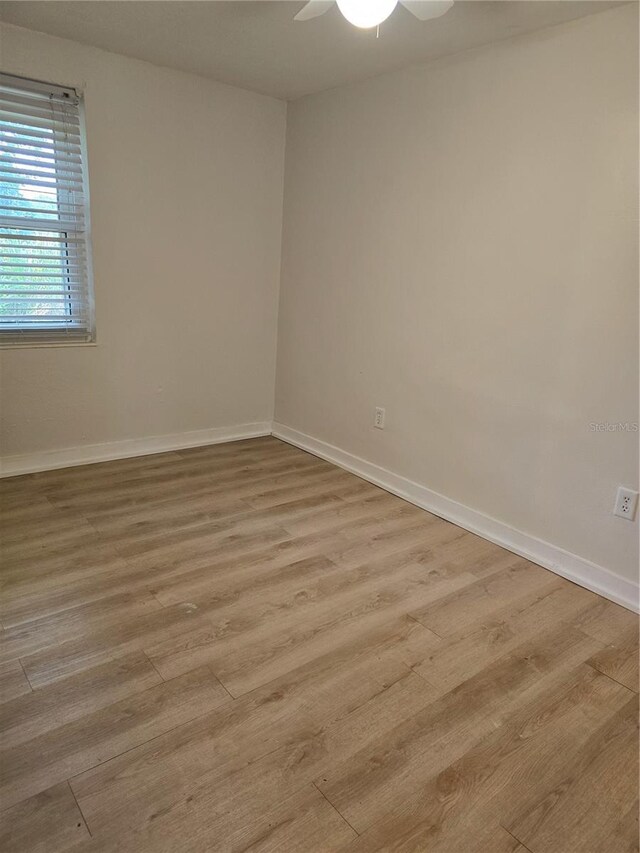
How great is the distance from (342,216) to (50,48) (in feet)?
5.62

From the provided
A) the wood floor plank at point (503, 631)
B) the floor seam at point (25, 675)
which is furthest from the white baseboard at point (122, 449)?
the wood floor plank at point (503, 631)

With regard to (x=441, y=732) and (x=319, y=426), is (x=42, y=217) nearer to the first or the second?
(x=319, y=426)

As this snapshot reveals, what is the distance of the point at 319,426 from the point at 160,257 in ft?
4.85

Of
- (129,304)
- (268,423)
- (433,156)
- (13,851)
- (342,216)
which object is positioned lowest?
(13,851)

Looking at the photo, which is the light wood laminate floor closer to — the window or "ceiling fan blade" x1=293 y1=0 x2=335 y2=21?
the window

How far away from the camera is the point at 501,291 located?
A: 8.35 feet

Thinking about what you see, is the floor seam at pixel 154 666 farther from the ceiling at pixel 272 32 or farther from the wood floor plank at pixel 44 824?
the ceiling at pixel 272 32

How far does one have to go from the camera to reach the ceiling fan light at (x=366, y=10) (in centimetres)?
176

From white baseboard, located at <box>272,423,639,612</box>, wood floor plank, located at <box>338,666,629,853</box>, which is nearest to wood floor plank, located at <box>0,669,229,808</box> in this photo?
wood floor plank, located at <box>338,666,629,853</box>

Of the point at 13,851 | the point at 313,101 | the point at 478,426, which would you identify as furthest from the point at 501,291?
the point at 13,851

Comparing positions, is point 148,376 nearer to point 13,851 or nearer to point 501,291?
point 501,291

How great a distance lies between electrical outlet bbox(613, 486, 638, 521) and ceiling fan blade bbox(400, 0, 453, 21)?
6.13 ft

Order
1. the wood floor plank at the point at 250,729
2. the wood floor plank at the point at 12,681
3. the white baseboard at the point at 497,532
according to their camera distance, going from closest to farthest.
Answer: the wood floor plank at the point at 250,729
the wood floor plank at the point at 12,681
the white baseboard at the point at 497,532

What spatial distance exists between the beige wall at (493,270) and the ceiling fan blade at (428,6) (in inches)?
27.6
